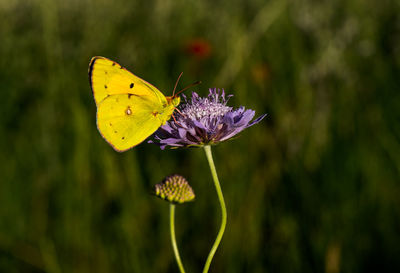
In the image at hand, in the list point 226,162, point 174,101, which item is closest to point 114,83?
point 174,101

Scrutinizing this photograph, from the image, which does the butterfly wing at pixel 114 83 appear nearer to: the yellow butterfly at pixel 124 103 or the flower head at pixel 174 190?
the yellow butterfly at pixel 124 103

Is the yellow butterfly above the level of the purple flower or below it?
above

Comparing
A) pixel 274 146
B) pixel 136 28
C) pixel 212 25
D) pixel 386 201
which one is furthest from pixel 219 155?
pixel 212 25

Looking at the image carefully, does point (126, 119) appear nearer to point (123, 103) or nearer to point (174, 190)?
point (123, 103)

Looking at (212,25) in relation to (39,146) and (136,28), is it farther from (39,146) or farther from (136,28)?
(39,146)

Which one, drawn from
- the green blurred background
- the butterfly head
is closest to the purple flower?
the butterfly head

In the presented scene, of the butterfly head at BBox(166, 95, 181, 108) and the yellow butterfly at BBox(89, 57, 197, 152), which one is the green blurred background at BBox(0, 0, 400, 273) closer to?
the yellow butterfly at BBox(89, 57, 197, 152)
